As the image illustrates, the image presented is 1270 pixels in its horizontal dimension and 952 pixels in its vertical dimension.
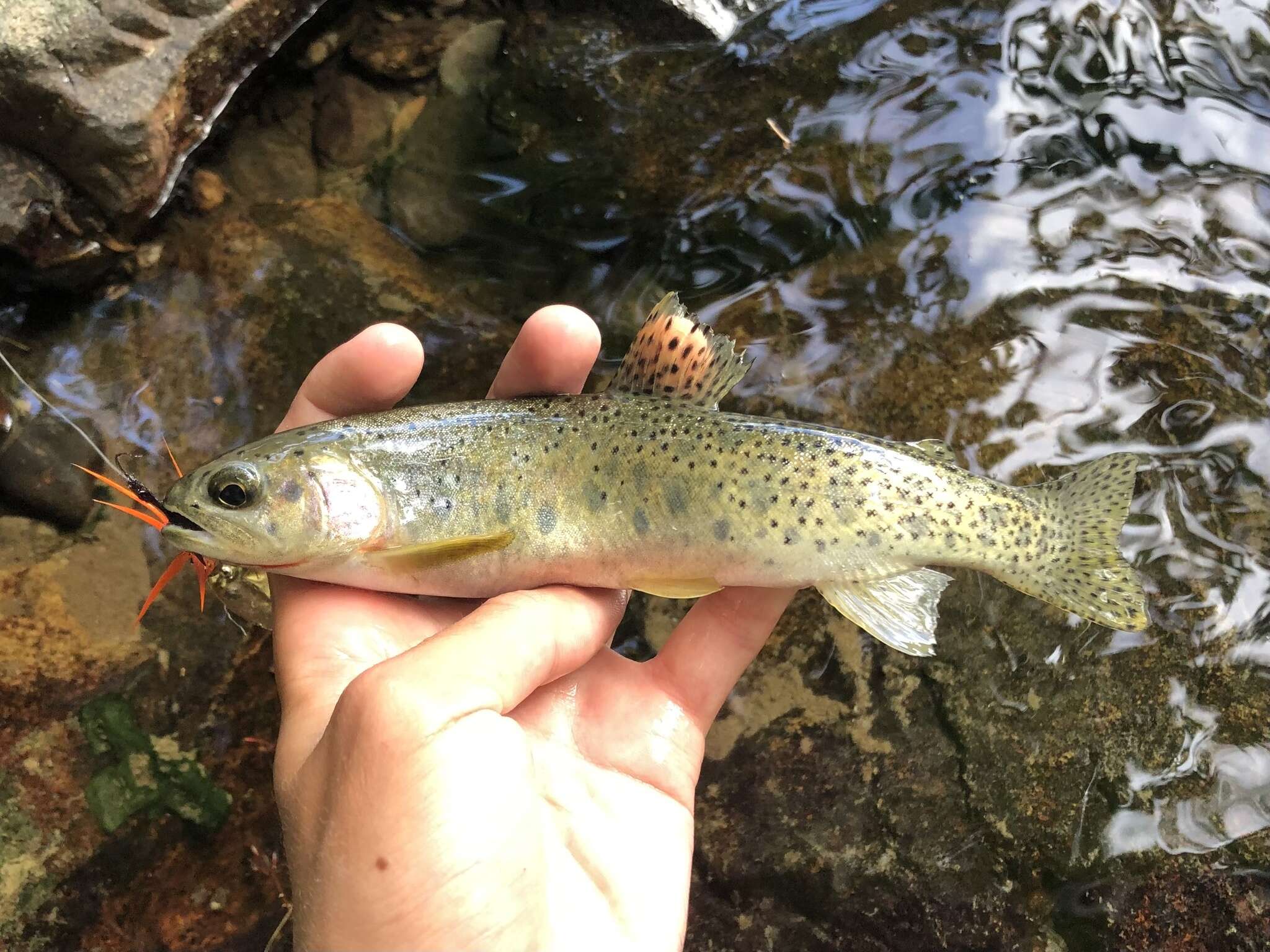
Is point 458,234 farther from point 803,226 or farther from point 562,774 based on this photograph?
point 562,774

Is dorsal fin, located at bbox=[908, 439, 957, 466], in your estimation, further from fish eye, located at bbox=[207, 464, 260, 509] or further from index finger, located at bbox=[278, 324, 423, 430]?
fish eye, located at bbox=[207, 464, 260, 509]

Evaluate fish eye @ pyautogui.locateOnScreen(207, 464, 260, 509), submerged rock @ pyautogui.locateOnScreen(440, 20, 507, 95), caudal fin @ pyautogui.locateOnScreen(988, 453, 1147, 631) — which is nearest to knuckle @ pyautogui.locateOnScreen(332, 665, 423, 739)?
fish eye @ pyautogui.locateOnScreen(207, 464, 260, 509)

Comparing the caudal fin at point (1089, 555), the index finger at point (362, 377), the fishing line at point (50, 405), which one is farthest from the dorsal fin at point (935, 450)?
the fishing line at point (50, 405)

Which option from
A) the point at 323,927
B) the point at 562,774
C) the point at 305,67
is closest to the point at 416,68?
the point at 305,67

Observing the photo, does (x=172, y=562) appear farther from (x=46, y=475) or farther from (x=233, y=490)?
(x=233, y=490)

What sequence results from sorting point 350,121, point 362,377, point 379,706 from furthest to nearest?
point 350,121 → point 362,377 → point 379,706

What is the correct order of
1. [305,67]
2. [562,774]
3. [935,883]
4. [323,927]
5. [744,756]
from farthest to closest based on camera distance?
1. [305,67]
2. [744,756]
3. [935,883]
4. [562,774]
5. [323,927]

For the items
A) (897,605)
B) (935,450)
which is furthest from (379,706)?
(935,450)
